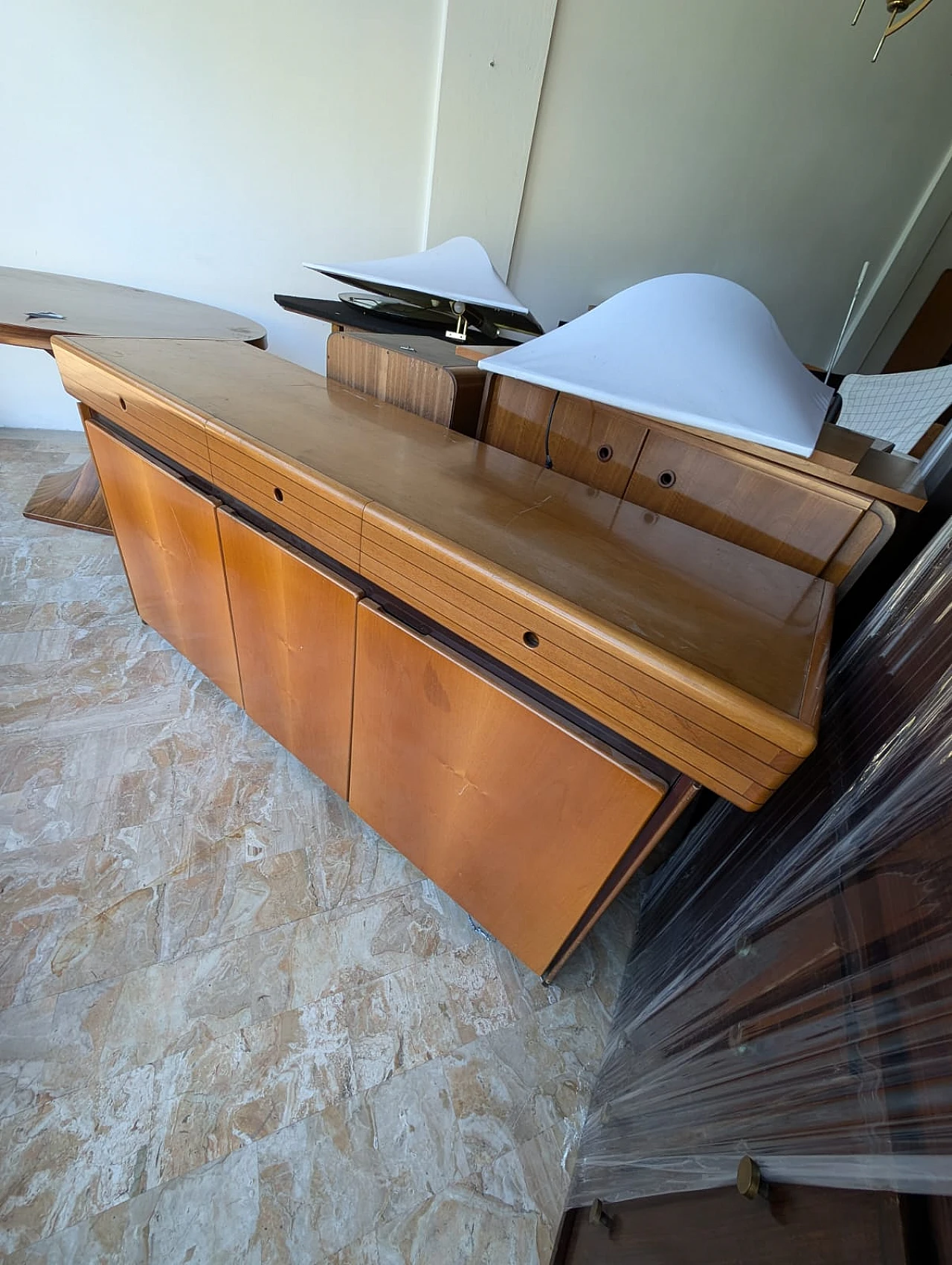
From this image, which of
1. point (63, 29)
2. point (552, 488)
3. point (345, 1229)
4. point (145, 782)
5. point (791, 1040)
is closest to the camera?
point (791, 1040)

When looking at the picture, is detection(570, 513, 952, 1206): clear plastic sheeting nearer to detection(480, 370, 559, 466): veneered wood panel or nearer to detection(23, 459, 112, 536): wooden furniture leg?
detection(480, 370, 559, 466): veneered wood panel

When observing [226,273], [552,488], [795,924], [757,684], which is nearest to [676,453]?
[552,488]

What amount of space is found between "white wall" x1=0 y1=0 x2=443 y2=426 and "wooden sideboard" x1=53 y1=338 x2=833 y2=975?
1.58m

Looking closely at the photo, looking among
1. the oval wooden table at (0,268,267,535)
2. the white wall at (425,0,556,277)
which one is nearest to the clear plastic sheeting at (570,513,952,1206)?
the oval wooden table at (0,268,267,535)

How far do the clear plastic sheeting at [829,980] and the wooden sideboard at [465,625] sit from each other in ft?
0.36

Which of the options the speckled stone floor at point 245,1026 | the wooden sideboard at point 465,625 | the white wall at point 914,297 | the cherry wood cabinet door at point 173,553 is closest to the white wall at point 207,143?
the wooden sideboard at point 465,625

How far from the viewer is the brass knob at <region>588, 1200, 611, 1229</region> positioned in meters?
0.62

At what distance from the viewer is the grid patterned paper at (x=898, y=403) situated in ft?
5.37

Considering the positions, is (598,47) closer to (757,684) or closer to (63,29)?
(63,29)

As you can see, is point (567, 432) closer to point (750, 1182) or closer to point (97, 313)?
point (750, 1182)

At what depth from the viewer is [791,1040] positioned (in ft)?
1.52

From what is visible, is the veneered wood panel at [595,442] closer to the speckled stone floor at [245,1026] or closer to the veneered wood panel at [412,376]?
the veneered wood panel at [412,376]

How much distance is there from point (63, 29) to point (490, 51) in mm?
1668

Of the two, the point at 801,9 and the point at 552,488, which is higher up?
the point at 801,9
